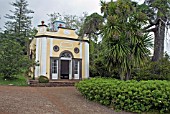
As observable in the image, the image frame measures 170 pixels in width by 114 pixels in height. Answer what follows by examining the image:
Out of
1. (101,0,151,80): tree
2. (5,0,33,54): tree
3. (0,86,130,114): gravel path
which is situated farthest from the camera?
(5,0,33,54): tree

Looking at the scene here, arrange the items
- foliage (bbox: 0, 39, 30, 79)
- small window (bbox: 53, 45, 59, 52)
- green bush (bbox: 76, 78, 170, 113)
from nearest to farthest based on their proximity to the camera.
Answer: green bush (bbox: 76, 78, 170, 113), foliage (bbox: 0, 39, 30, 79), small window (bbox: 53, 45, 59, 52)

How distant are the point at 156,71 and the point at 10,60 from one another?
10.3m

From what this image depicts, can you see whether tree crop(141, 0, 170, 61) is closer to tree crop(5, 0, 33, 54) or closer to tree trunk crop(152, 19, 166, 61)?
tree trunk crop(152, 19, 166, 61)

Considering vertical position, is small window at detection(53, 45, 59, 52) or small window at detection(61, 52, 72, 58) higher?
small window at detection(53, 45, 59, 52)

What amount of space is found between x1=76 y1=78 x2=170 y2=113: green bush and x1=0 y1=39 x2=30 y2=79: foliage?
28.7 feet

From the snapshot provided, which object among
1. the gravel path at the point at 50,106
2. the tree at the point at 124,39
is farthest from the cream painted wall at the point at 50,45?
the gravel path at the point at 50,106

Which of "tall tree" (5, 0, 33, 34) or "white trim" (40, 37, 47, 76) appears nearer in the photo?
"white trim" (40, 37, 47, 76)

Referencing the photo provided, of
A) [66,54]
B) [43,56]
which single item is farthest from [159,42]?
[43,56]

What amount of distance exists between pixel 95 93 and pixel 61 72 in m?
11.2

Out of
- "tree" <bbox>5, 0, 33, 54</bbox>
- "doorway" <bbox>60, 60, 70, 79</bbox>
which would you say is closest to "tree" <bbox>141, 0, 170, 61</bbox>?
"doorway" <bbox>60, 60, 70, 79</bbox>

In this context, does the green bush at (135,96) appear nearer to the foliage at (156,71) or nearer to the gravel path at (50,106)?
the gravel path at (50,106)

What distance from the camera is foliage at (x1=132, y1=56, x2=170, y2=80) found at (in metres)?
13.6

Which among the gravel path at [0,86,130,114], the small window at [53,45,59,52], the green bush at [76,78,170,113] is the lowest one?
the gravel path at [0,86,130,114]

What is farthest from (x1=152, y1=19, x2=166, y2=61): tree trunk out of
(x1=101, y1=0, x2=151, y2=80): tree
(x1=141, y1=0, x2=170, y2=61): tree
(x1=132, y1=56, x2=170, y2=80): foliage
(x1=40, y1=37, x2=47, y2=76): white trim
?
(x1=40, y1=37, x2=47, y2=76): white trim
